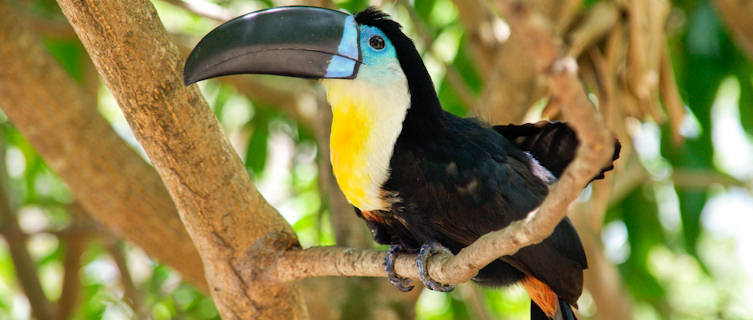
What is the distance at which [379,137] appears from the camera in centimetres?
264

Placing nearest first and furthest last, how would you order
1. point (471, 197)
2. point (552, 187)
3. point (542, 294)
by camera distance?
point (552, 187) → point (471, 197) → point (542, 294)

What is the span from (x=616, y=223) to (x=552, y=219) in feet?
12.3

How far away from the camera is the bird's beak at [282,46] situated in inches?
96.0

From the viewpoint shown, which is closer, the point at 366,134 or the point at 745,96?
the point at 366,134

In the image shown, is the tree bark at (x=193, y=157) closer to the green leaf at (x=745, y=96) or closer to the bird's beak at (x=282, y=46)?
the bird's beak at (x=282, y=46)

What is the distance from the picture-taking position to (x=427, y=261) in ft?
8.59

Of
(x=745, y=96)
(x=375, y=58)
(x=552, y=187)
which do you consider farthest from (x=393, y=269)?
(x=745, y=96)

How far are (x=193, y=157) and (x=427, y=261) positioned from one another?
822 mm

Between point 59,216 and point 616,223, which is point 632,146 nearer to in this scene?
point 616,223

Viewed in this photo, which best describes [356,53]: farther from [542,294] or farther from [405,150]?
[542,294]

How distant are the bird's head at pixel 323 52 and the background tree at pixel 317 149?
172 millimetres

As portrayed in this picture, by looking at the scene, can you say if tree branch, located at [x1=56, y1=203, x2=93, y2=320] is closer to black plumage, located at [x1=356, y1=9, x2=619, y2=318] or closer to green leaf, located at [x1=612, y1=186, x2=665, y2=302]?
black plumage, located at [x1=356, y1=9, x2=619, y2=318]

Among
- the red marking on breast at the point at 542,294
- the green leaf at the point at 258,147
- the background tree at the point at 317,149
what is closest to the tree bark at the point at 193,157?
the background tree at the point at 317,149

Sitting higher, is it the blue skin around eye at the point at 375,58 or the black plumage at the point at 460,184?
the blue skin around eye at the point at 375,58
